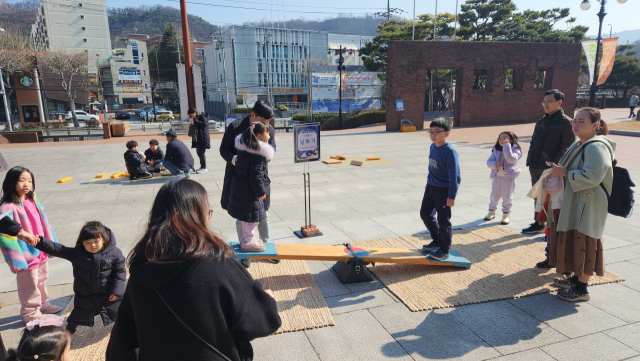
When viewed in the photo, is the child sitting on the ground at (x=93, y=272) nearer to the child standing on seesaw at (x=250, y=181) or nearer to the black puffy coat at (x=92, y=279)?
the black puffy coat at (x=92, y=279)

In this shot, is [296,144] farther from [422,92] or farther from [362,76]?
[362,76]

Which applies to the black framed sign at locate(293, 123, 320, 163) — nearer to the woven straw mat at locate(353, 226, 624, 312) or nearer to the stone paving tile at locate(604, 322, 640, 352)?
the woven straw mat at locate(353, 226, 624, 312)

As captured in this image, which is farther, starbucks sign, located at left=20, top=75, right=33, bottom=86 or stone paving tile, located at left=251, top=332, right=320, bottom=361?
starbucks sign, located at left=20, top=75, right=33, bottom=86

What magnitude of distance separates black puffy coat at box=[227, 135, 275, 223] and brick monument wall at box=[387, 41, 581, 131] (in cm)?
1946

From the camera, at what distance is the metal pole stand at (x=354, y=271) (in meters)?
4.31

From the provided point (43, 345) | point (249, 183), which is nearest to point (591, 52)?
point (249, 183)

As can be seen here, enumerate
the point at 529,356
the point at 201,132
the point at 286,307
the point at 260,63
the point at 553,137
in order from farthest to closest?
the point at 260,63, the point at 201,132, the point at 553,137, the point at 286,307, the point at 529,356

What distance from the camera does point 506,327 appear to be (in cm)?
353

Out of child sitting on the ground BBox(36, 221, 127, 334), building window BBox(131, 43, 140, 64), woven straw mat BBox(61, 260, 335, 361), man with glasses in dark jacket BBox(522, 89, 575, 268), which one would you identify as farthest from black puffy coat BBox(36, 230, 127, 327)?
building window BBox(131, 43, 140, 64)

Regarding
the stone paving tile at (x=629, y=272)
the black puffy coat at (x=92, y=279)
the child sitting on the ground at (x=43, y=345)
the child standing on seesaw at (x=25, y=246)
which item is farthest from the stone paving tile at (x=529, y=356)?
the child standing on seesaw at (x=25, y=246)

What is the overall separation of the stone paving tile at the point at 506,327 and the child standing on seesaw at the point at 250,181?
2.31 meters

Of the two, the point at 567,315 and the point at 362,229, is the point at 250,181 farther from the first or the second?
the point at 567,315

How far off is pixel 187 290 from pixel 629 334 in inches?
152

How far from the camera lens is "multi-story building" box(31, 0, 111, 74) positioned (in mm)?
60625
